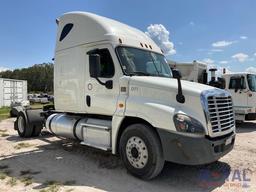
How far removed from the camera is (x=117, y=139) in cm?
553

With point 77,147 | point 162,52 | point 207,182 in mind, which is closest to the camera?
point 207,182

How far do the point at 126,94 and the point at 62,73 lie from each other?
280 centimetres

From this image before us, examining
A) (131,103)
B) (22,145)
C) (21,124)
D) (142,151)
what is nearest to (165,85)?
(131,103)

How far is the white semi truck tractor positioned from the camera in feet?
15.0

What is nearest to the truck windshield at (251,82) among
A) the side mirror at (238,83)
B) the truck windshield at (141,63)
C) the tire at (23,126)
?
the side mirror at (238,83)

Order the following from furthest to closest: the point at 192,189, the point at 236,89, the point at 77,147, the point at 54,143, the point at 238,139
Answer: the point at 236,89 → the point at 238,139 → the point at 54,143 → the point at 77,147 → the point at 192,189

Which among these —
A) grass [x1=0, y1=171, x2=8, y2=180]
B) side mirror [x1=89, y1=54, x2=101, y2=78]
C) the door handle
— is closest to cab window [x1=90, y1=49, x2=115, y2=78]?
side mirror [x1=89, y1=54, x2=101, y2=78]

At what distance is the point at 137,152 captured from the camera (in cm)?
505

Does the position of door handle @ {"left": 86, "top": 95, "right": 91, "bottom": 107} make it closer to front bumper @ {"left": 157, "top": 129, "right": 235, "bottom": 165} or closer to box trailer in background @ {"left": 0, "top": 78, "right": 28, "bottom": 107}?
front bumper @ {"left": 157, "top": 129, "right": 235, "bottom": 165}

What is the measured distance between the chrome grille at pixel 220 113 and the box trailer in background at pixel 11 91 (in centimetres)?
3326

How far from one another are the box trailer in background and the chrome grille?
109 feet

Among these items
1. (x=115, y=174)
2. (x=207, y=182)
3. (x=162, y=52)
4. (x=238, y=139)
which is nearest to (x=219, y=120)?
(x=207, y=182)

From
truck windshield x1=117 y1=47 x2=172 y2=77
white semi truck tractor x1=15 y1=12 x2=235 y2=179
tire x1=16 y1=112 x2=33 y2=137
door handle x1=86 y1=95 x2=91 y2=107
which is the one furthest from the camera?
tire x1=16 y1=112 x2=33 y2=137

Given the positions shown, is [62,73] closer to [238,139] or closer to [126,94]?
[126,94]
